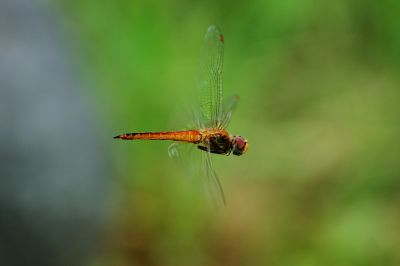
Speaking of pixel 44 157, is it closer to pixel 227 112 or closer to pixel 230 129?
pixel 230 129

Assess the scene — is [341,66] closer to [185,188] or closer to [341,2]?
[341,2]

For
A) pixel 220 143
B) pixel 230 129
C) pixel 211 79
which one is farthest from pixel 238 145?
pixel 230 129

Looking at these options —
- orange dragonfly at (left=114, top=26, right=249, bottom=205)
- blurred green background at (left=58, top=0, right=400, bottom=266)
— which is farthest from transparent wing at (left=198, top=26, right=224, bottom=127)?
blurred green background at (left=58, top=0, right=400, bottom=266)

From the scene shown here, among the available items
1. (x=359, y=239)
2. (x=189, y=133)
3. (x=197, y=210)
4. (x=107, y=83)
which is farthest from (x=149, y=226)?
(x=189, y=133)

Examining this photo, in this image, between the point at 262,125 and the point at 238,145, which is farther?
the point at 262,125

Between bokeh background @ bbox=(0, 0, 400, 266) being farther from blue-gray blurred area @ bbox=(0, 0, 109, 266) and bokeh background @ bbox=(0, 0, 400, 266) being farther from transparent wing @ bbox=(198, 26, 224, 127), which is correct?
transparent wing @ bbox=(198, 26, 224, 127)

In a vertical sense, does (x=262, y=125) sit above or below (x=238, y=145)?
above

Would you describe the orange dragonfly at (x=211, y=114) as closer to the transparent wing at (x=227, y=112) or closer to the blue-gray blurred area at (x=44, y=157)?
the transparent wing at (x=227, y=112)
